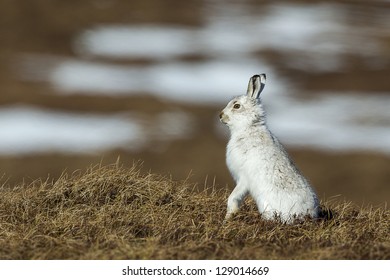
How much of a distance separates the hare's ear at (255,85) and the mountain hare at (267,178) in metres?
0.40

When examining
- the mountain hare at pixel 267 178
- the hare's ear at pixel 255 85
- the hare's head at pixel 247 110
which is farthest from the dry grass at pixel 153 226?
the hare's ear at pixel 255 85

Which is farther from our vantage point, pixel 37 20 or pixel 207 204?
pixel 37 20

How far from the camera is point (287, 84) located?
36.2m

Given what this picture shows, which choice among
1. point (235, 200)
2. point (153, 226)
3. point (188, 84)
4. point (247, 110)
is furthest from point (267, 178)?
point (188, 84)

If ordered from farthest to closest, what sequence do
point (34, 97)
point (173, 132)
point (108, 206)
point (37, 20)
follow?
point (37, 20), point (34, 97), point (173, 132), point (108, 206)

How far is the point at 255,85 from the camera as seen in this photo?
990 cm

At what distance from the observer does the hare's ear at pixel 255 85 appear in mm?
9812

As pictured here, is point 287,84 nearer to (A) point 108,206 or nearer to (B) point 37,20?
(B) point 37,20

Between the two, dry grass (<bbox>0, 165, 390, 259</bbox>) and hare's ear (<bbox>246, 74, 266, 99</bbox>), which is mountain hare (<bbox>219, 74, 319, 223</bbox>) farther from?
hare's ear (<bbox>246, 74, 266, 99</bbox>)

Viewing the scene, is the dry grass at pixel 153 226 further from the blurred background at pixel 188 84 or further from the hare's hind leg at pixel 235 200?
the blurred background at pixel 188 84

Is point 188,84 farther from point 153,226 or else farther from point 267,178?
point 153,226

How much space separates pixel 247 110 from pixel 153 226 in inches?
79.2

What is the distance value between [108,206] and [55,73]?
93.4 ft
